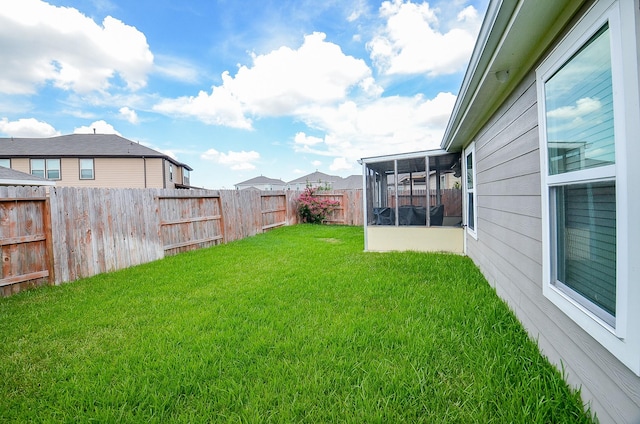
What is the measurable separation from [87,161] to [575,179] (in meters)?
22.3

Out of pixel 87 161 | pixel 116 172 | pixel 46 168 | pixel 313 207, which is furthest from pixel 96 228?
pixel 46 168

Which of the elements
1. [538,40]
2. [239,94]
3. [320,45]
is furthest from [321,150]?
[538,40]

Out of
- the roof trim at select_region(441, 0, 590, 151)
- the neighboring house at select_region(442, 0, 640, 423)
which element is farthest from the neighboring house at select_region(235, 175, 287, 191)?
the neighboring house at select_region(442, 0, 640, 423)

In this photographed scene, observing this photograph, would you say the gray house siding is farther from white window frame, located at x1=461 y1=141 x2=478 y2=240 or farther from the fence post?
the fence post

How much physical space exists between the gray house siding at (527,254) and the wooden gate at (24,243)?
620 cm

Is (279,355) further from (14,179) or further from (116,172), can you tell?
(116,172)

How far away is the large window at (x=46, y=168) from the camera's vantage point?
17.3m

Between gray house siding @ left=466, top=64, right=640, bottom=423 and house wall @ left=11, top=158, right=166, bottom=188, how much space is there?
742 inches

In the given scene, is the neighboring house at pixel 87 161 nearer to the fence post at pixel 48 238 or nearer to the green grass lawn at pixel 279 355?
the fence post at pixel 48 238

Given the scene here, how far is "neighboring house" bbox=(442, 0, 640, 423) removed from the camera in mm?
1190

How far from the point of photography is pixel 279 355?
89.7 inches

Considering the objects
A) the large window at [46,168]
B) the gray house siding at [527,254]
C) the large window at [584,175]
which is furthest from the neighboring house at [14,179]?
the large window at [584,175]

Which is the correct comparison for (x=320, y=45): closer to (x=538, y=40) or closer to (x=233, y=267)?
(x=233, y=267)

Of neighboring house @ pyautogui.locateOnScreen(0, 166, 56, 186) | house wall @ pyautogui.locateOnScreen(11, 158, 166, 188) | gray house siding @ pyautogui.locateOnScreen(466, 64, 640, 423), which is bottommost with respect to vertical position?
gray house siding @ pyautogui.locateOnScreen(466, 64, 640, 423)
